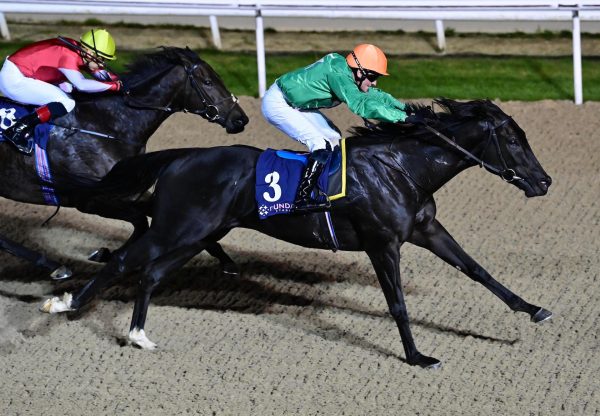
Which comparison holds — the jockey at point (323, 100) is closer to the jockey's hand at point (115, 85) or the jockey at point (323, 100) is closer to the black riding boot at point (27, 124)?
the jockey's hand at point (115, 85)

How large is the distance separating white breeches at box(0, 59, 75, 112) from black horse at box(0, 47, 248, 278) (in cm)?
13

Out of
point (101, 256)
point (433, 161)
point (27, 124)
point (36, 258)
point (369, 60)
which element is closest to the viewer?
point (369, 60)

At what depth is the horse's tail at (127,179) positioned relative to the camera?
6871 millimetres

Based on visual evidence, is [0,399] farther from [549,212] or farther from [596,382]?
[549,212]

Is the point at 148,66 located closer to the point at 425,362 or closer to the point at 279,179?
the point at 279,179

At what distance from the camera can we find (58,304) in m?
7.07

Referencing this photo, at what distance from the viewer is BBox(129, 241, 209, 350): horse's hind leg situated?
6.80m

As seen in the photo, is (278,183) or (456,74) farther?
(456,74)

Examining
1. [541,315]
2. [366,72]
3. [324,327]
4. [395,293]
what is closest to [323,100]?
[366,72]

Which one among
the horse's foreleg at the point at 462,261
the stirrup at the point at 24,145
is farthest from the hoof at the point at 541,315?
the stirrup at the point at 24,145

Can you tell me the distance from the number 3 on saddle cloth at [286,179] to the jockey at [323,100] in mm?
42

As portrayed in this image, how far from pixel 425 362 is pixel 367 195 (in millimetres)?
953

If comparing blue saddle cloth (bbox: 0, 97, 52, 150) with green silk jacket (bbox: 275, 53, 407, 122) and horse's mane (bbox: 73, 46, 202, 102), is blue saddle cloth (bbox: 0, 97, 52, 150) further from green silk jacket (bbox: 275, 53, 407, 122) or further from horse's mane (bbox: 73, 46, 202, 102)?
green silk jacket (bbox: 275, 53, 407, 122)

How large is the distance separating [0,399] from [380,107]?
2488 millimetres
